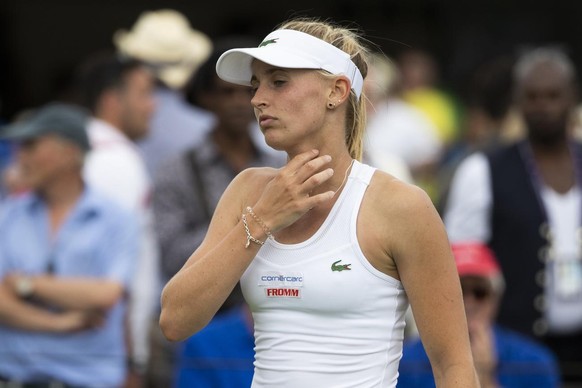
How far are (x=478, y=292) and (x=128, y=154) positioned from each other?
6.80ft

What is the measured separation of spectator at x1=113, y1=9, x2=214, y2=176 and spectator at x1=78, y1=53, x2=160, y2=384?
0.82 feet

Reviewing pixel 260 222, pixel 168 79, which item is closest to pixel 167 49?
pixel 168 79

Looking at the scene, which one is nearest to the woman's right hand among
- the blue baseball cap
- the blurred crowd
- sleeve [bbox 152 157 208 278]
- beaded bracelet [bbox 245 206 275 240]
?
beaded bracelet [bbox 245 206 275 240]

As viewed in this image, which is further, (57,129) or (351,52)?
(57,129)

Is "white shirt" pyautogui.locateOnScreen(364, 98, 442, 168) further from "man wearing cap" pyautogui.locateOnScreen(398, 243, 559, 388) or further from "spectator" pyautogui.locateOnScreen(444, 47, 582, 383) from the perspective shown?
"man wearing cap" pyautogui.locateOnScreen(398, 243, 559, 388)

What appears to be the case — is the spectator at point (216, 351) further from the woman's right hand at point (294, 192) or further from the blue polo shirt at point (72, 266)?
the woman's right hand at point (294, 192)

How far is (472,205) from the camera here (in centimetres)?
633

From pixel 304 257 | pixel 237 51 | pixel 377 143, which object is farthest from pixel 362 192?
pixel 377 143

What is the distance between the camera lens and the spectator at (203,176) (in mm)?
6160

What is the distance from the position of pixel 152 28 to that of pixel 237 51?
17.9ft

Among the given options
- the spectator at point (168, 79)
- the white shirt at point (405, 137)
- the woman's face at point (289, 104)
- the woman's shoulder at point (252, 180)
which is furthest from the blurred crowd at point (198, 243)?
the woman's face at point (289, 104)

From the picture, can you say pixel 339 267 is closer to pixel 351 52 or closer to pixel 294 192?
pixel 294 192

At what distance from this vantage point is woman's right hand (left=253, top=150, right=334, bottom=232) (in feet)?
10.5

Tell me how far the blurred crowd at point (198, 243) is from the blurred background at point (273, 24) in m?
5.52
